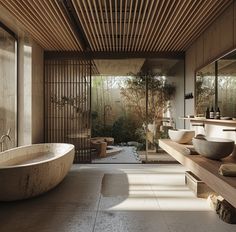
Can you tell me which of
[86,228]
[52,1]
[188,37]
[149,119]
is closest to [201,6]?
[188,37]

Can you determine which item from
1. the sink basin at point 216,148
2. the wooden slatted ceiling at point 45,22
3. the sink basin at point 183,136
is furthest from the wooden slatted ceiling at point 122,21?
the sink basin at point 216,148

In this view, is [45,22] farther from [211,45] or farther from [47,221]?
[47,221]

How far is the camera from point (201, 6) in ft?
11.7

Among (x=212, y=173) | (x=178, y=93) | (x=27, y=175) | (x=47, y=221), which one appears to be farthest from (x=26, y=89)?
(x=212, y=173)

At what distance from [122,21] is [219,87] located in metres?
1.83

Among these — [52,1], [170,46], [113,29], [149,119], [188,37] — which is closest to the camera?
[52,1]

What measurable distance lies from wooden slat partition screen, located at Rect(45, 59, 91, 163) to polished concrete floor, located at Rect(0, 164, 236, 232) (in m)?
1.73

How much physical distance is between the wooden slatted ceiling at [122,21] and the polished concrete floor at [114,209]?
2.59 meters

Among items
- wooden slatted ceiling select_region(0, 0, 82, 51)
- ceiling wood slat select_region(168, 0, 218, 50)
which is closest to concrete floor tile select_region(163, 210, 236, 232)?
ceiling wood slat select_region(168, 0, 218, 50)

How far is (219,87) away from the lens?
3664 millimetres

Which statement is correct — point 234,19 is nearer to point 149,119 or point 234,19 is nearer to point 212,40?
point 212,40

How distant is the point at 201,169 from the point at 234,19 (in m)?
2.05

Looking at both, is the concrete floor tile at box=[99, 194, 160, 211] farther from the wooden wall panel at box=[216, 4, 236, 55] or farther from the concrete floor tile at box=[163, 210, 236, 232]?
the wooden wall panel at box=[216, 4, 236, 55]

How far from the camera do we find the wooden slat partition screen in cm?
623
